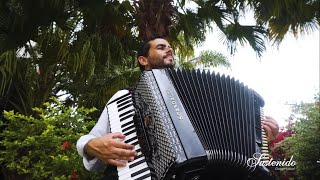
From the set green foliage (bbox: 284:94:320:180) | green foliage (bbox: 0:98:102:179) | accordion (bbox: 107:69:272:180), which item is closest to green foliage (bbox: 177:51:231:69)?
green foliage (bbox: 284:94:320:180)

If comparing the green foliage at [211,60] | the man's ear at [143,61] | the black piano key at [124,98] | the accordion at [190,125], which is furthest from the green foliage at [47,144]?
the green foliage at [211,60]

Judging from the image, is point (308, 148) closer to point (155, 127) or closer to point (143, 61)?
point (143, 61)

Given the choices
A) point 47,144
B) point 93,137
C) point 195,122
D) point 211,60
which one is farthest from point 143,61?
point 211,60

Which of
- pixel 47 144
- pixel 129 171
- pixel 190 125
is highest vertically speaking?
pixel 190 125

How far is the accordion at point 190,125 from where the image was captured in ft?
4.88

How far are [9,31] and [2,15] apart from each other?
0.86ft

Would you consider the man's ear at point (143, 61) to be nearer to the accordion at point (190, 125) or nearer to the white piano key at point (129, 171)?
the accordion at point (190, 125)

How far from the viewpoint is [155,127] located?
1.57 m

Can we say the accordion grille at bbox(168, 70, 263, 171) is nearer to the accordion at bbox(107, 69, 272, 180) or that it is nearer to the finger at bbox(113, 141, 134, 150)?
the accordion at bbox(107, 69, 272, 180)

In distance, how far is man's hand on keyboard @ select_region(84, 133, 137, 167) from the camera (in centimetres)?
155

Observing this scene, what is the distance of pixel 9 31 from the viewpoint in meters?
4.81

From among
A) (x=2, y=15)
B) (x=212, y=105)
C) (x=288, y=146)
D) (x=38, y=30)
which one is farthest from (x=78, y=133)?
(x=288, y=146)

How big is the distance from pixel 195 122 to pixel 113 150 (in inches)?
13.0

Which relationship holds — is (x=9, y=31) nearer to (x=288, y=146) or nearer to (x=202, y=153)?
(x=202, y=153)
